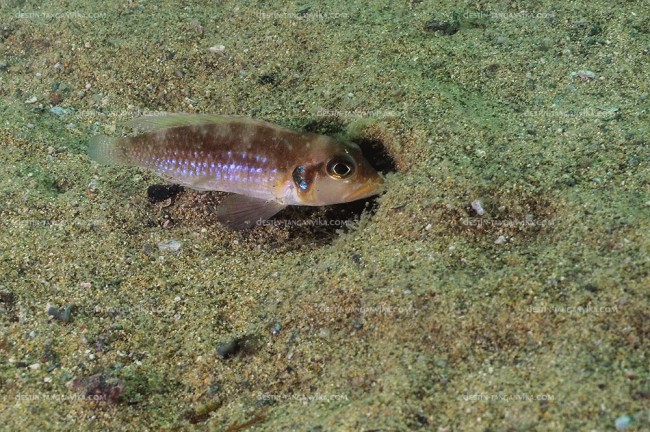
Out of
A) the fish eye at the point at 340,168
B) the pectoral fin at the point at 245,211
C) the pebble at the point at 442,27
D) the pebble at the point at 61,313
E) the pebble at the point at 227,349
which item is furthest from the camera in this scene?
the pebble at the point at 442,27

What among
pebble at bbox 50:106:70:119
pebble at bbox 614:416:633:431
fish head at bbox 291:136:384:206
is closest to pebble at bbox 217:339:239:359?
fish head at bbox 291:136:384:206

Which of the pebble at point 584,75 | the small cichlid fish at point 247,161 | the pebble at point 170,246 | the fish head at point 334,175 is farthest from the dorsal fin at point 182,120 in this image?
the pebble at point 584,75

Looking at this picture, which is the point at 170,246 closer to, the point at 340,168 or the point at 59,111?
the point at 340,168

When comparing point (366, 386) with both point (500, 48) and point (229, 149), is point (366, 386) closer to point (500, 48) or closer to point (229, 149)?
point (229, 149)

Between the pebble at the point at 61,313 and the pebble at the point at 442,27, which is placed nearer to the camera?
the pebble at the point at 61,313

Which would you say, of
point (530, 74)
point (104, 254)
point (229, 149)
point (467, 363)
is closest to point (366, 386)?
point (467, 363)

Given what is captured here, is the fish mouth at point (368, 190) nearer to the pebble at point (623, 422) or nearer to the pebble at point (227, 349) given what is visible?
the pebble at point (227, 349)
